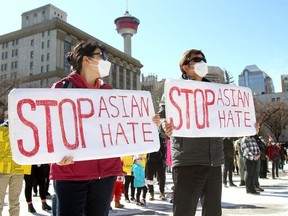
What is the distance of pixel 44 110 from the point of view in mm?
2955

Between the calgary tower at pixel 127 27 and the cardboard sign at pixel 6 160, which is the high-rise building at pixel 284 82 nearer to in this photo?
the calgary tower at pixel 127 27

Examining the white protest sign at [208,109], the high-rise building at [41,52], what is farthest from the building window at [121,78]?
the white protest sign at [208,109]

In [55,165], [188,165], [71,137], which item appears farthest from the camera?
[188,165]

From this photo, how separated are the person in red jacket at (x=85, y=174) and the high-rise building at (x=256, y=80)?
170152mm

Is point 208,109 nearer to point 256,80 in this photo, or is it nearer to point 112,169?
point 112,169

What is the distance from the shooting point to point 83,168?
2818 millimetres

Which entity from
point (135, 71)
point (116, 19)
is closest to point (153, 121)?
point (135, 71)

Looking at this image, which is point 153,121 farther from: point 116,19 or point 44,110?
point 116,19

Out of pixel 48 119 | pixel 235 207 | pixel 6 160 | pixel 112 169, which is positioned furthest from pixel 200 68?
pixel 235 207

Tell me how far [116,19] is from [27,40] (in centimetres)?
5051

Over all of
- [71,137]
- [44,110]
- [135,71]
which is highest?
[135,71]

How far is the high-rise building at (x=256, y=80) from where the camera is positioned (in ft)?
558

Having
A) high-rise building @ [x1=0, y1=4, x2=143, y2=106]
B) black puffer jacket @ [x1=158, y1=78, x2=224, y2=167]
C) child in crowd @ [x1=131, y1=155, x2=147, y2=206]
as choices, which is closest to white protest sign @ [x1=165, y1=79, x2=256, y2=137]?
black puffer jacket @ [x1=158, y1=78, x2=224, y2=167]

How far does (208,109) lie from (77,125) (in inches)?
57.6
